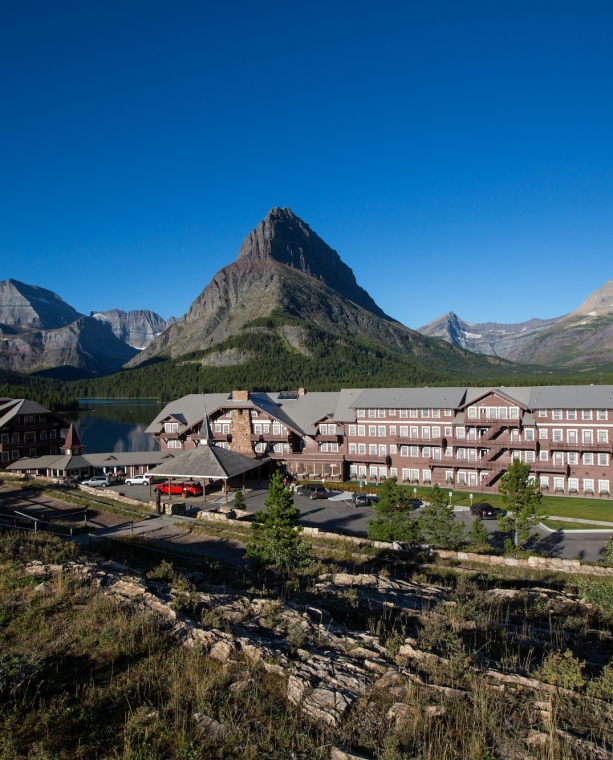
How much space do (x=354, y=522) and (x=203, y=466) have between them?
55.0ft

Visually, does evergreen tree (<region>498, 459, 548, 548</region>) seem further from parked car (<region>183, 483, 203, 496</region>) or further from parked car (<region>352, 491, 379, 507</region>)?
parked car (<region>183, 483, 203, 496</region>)

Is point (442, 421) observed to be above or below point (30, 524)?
above

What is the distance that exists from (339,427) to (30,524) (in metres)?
40.9

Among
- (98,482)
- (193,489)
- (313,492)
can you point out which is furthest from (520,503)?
(98,482)

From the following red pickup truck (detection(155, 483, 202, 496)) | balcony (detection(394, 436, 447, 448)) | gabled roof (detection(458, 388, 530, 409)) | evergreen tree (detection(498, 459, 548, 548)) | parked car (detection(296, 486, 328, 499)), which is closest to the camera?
evergreen tree (detection(498, 459, 548, 548))

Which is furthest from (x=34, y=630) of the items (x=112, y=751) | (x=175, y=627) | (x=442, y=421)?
(x=442, y=421)

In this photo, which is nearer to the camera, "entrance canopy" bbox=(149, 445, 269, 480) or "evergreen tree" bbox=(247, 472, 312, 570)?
"evergreen tree" bbox=(247, 472, 312, 570)

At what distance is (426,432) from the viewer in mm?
62812

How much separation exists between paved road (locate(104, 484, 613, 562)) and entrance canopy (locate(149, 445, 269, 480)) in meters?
3.07

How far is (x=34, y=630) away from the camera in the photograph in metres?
12.5

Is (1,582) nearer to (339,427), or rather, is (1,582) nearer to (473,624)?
(473,624)

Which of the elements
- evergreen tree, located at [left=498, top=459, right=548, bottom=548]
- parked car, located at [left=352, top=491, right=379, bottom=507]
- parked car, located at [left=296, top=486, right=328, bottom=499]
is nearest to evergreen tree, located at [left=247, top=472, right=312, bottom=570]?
Result: evergreen tree, located at [left=498, top=459, right=548, bottom=548]

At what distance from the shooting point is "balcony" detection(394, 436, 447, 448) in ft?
201

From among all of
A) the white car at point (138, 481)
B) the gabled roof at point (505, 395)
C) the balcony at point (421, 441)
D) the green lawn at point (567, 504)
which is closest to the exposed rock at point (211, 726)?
the green lawn at point (567, 504)
